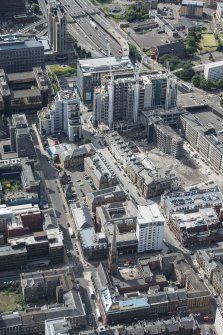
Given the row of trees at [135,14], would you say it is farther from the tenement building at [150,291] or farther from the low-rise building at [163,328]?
the low-rise building at [163,328]

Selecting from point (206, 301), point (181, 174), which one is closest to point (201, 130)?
point (181, 174)

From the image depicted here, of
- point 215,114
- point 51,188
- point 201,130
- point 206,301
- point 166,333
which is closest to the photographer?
point 166,333

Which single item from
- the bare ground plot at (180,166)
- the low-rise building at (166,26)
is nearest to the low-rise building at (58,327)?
the bare ground plot at (180,166)

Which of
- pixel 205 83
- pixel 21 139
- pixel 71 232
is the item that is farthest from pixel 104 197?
pixel 205 83

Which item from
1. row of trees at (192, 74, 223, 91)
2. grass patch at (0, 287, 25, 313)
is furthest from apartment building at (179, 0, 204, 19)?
grass patch at (0, 287, 25, 313)

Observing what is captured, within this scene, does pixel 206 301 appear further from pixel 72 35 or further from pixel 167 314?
pixel 72 35

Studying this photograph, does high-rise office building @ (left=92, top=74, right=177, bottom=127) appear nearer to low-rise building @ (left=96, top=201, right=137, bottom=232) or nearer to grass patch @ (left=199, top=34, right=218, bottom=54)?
low-rise building @ (left=96, top=201, right=137, bottom=232)
